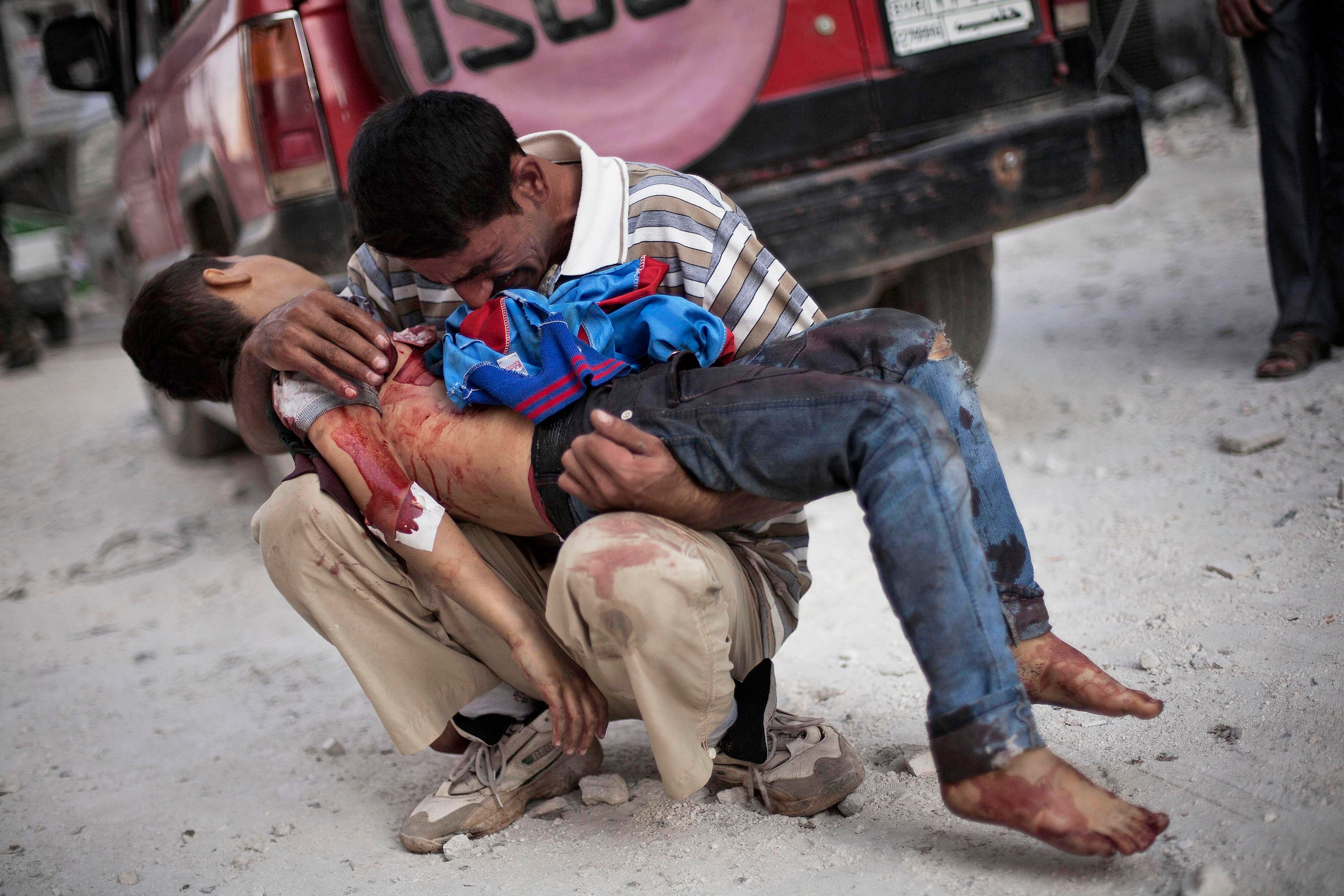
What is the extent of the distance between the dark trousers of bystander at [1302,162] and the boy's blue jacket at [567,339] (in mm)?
2477

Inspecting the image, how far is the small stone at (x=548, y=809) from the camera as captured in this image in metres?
1.85

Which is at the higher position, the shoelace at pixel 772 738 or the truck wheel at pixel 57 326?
the truck wheel at pixel 57 326

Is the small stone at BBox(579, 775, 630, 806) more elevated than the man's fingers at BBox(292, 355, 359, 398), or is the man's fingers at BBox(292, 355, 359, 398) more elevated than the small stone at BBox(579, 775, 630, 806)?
the man's fingers at BBox(292, 355, 359, 398)

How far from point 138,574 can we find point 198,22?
179 centimetres

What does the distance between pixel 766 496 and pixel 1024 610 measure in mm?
456

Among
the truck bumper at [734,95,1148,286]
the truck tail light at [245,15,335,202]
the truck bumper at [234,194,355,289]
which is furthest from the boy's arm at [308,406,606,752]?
the truck bumper at [734,95,1148,286]

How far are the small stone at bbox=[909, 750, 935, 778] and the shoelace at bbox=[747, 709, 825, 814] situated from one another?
165mm

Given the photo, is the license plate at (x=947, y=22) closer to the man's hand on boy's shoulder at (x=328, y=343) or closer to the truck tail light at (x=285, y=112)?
the truck tail light at (x=285, y=112)

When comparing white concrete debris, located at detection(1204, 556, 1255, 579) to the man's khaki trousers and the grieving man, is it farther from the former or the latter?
the man's khaki trousers

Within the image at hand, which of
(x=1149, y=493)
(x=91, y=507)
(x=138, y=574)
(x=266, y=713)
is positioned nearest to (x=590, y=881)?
(x=266, y=713)

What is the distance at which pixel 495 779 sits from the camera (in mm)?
1823

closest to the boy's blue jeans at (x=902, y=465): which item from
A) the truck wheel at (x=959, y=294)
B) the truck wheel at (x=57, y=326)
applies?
the truck wheel at (x=959, y=294)

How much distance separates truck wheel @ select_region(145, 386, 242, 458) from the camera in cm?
446

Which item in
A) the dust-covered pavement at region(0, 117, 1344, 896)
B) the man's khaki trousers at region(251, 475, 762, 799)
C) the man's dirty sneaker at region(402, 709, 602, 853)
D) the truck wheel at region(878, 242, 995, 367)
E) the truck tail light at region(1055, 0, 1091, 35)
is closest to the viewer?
the man's khaki trousers at region(251, 475, 762, 799)
